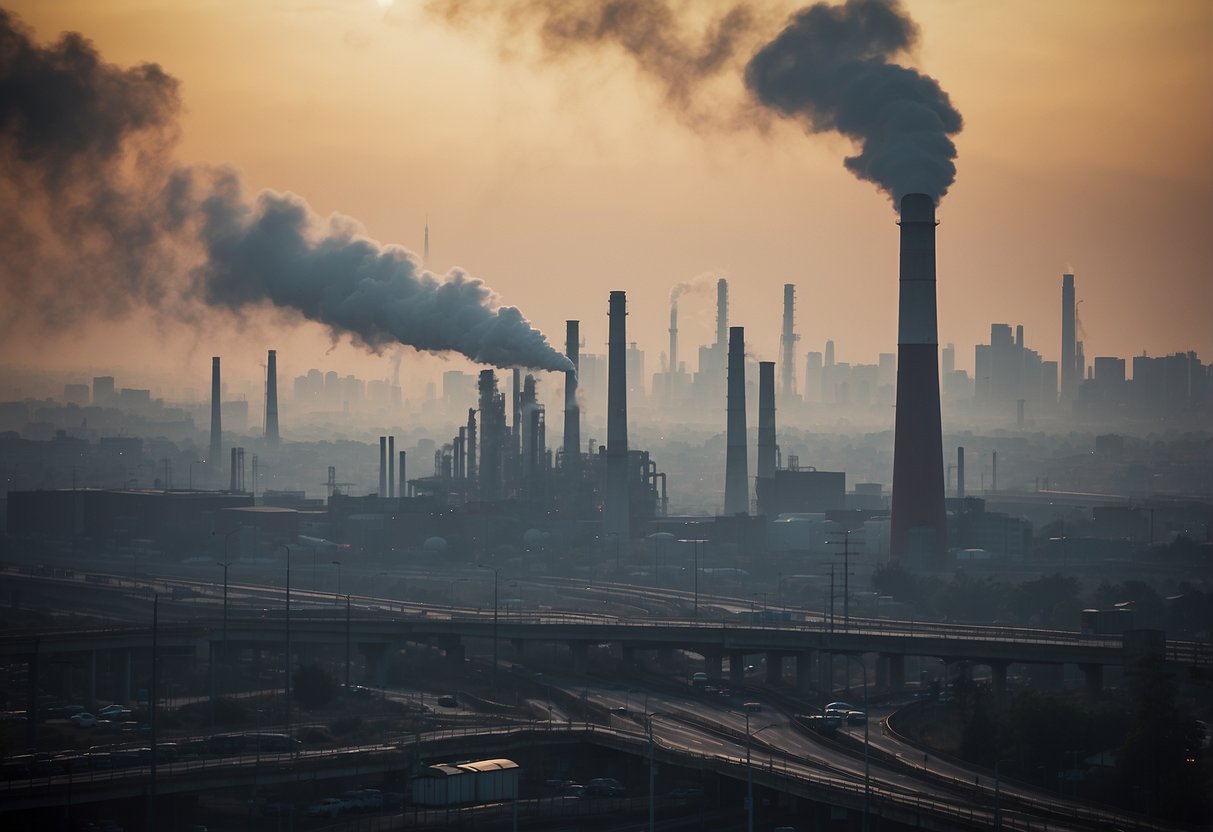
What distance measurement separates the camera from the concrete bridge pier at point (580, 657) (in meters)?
52.8

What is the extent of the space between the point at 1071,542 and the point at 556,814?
197 feet

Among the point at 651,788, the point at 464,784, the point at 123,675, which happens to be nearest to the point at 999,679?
the point at 464,784

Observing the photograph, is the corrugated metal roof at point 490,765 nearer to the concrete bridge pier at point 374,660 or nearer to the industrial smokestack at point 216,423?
the concrete bridge pier at point 374,660

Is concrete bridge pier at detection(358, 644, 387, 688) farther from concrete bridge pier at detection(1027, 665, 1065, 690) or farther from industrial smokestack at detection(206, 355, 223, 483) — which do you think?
industrial smokestack at detection(206, 355, 223, 483)

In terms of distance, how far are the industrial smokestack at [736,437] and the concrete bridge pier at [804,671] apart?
4366 centimetres

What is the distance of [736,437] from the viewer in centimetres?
9488

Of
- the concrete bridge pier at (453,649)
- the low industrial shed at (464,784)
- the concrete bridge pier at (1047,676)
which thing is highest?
the concrete bridge pier at (453,649)

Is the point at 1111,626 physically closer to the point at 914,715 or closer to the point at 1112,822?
the point at 914,715

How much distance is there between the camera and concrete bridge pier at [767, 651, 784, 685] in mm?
51469

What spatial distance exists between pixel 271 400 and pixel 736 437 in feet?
217

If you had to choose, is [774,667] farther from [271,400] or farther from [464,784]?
[271,400]

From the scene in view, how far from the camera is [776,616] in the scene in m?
61.2

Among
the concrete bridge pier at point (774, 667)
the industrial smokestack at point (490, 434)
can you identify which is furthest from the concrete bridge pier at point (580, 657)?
the industrial smokestack at point (490, 434)

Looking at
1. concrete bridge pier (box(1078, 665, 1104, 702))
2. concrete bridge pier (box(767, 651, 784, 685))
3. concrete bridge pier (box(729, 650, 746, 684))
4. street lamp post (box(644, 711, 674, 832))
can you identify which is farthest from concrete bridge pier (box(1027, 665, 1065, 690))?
street lamp post (box(644, 711, 674, 832))
